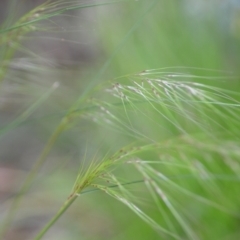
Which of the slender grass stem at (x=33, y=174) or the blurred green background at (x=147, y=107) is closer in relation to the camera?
the slender grass stem at (x=33, y=174)

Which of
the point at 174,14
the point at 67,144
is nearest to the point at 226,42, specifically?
the point at 174,14

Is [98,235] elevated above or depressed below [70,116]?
below

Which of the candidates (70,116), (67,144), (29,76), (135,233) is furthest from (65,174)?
(70,116)

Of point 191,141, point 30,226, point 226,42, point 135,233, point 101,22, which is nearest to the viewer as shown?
point 191,141

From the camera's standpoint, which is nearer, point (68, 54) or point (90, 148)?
point (90, 148)

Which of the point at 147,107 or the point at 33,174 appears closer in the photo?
the point at 33,174

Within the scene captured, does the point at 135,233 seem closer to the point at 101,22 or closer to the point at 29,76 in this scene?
the point at 29,76

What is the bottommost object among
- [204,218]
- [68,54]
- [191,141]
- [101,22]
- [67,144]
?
[204,218]

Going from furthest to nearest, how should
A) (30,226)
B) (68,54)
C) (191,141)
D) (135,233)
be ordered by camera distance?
1. (68,54)
2. (30,226)
3. (135,233)
4. (191,141)

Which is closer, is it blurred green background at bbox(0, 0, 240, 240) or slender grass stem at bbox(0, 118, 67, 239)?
slender grass stem at bbox(0, 118, 67, 239)
